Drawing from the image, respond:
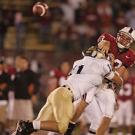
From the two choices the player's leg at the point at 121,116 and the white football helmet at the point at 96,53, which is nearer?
the white football helmet at the point at 96,53

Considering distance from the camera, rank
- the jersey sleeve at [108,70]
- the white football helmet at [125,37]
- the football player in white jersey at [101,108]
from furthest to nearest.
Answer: the white football helmet at [125,37] < the football player in white jersey at [101,108] < the jersey sleeve at [108,70]

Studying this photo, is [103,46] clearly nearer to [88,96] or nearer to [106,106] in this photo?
[88,96]

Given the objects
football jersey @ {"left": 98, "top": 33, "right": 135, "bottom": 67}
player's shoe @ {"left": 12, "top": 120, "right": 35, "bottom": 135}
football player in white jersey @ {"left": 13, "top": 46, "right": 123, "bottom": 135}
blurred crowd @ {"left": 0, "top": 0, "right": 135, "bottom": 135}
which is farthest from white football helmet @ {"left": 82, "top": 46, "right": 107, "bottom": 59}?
blurred crowd @ {"left": 0, "top": 0, "right": 135, "bottom": 135}

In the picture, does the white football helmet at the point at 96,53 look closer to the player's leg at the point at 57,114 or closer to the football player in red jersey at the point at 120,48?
the football player in red jersey at the point at 120,48

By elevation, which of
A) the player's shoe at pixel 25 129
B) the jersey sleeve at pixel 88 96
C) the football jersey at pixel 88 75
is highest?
the football jersey at pixel 88 75

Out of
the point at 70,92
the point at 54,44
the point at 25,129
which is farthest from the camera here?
the point at 54,44

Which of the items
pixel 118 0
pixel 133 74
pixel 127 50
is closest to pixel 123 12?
pixel 118 0

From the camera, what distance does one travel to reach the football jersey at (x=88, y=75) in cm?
1010

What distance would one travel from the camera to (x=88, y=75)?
33.3ft

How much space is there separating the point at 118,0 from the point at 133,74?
4.36m

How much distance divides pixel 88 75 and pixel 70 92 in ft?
1.16

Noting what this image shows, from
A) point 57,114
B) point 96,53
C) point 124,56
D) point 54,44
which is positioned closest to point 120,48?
point 124,56

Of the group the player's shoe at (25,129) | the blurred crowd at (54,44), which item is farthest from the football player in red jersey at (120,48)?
the blurred crowd at (54,44)

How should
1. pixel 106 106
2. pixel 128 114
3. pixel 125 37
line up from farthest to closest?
pixel 128 114 < pixel 125 37 < pixel 106 106
